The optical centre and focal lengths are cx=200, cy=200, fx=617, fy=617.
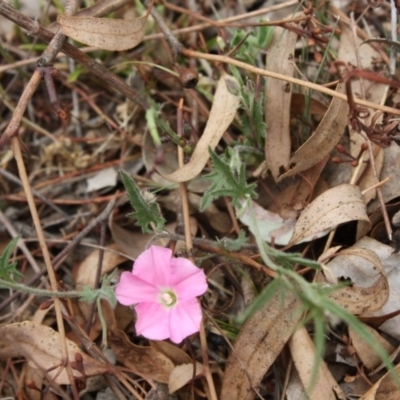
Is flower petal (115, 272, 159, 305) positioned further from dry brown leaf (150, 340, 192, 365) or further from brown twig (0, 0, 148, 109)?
brown twig (0, 0, 148, 109)

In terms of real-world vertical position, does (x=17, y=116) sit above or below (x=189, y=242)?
above

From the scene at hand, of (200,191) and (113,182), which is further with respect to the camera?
(113,182)

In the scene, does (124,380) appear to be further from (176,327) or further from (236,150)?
(236,150)

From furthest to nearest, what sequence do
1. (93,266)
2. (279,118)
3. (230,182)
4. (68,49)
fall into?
(93,266)
(279,118)
(68,49)
(230,182)

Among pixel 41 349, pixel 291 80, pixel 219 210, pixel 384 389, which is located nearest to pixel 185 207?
pixel 219 210

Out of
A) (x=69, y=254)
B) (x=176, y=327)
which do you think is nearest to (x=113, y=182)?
(x=69, y=254)

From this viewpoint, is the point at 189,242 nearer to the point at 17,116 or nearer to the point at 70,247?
the point at 70,247
